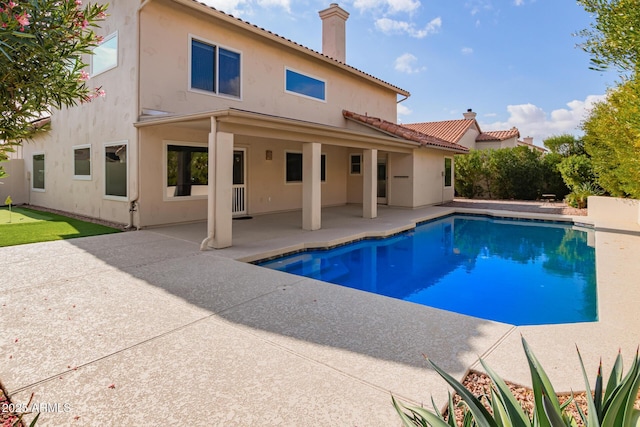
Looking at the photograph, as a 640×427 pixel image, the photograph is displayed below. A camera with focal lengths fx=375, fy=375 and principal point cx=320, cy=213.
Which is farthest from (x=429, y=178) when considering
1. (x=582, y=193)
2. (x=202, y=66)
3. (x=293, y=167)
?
(x=202, y=66)

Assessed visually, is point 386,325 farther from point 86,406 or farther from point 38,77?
point 38,77

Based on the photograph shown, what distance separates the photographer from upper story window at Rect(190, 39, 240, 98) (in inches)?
490

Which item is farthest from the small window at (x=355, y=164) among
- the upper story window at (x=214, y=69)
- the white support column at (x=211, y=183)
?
the white support column at (x=211, y=183)

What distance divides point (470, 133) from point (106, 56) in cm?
3086

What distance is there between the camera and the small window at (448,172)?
22.1 m

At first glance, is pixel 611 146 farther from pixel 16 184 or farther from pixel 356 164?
pixel 16 184

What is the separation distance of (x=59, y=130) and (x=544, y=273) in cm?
1842

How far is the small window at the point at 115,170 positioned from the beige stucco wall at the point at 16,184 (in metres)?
9.46

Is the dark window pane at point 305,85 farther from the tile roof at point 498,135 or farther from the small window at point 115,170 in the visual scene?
the tile roof at point 498,135

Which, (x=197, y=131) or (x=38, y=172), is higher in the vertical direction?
(x=197, y=131)

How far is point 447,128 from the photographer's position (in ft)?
112

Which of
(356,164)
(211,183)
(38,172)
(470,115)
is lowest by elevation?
(211,183)

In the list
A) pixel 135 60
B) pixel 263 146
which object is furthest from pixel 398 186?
pixel 135 60

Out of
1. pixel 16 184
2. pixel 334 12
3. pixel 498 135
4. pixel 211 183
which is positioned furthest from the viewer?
pixel 498 135
